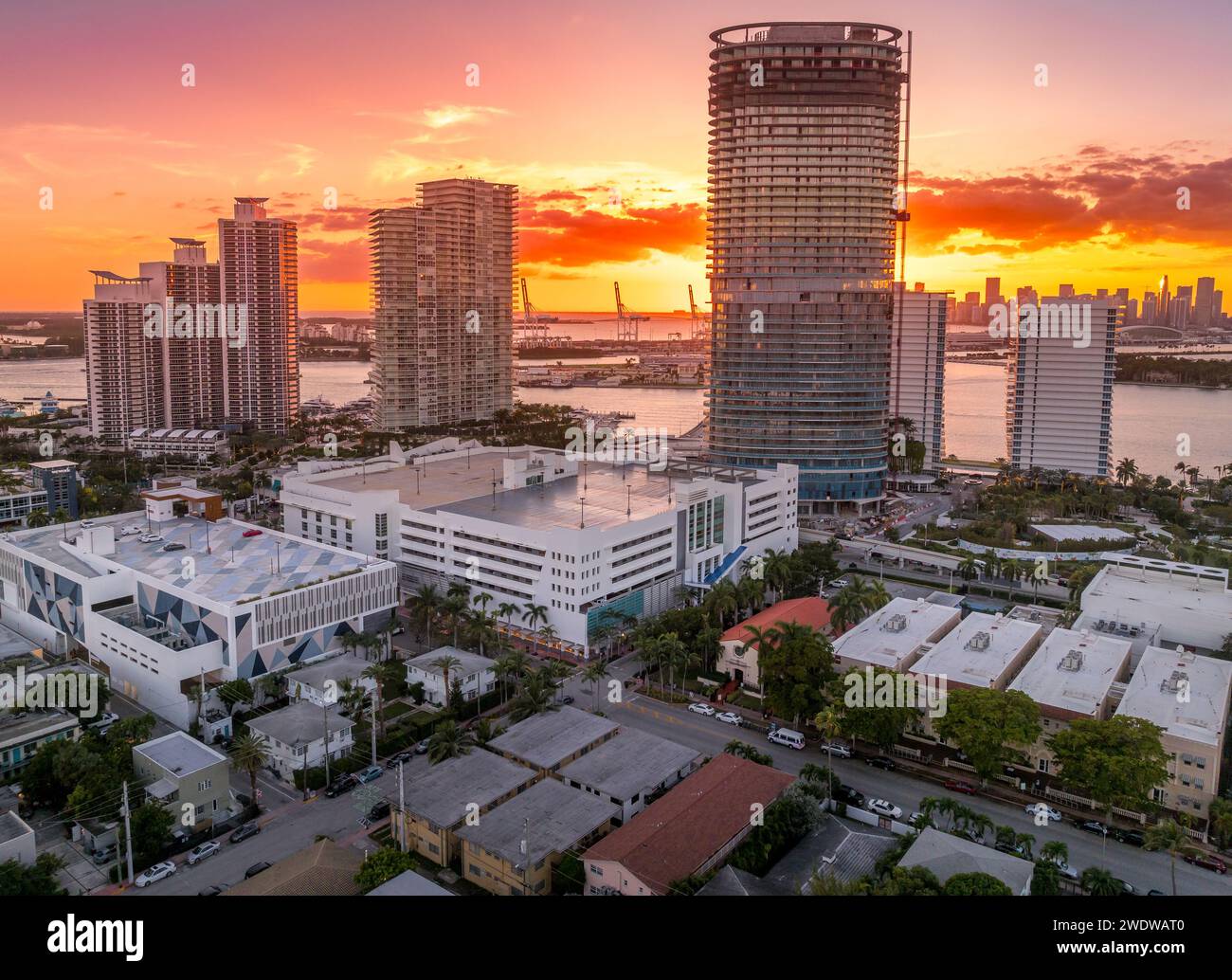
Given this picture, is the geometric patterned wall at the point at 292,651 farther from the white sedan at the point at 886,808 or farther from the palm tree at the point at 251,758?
the white sedan at the point at 886,808

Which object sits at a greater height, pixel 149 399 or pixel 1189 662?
pixel 149 399

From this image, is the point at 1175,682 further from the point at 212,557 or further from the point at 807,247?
the point at 807,247

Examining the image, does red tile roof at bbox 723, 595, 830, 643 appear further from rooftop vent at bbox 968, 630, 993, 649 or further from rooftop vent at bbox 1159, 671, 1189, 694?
rooftop vent at bbox 1159, 671, 1189, 694

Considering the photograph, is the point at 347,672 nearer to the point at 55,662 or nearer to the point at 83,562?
the point at 55,662

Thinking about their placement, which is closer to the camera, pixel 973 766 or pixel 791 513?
pixel 973 766

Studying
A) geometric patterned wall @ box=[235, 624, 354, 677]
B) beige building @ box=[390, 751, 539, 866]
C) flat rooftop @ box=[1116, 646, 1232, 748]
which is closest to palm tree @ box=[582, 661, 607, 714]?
beige building @ box=[390, 751, 539, 866]
